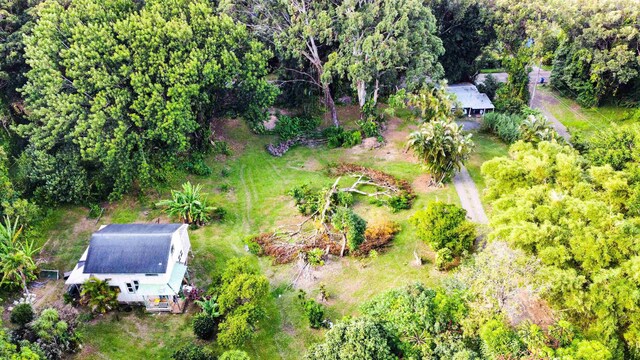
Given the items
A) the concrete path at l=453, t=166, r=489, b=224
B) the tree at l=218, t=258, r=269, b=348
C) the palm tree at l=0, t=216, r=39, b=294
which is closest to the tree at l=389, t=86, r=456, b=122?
the concrete path at l=453, t=166, r=489, b=224

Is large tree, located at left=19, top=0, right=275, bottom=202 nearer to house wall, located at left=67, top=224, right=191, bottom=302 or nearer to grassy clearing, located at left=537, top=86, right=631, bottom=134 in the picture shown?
house wall, located at left=67, top=224, right=191, bottom=302

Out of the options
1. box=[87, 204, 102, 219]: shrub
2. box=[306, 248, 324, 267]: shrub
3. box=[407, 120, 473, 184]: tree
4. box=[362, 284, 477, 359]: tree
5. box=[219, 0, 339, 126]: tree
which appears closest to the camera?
box=[362, 284, 477, 359]: tree

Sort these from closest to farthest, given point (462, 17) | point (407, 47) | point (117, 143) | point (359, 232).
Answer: point (359, 232) → point (117, 143) → point (407, 47) → point (462, 17)

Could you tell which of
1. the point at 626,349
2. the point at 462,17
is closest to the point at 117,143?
the point at 626,349

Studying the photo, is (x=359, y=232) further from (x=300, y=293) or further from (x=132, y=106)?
(x=132, y=106)

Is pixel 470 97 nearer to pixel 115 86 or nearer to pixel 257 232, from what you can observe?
pixel 257 232

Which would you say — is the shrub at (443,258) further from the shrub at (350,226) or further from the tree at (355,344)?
the tree at (355,344)

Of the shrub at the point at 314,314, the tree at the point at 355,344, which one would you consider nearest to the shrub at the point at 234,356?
the tree at the point at 355,344
